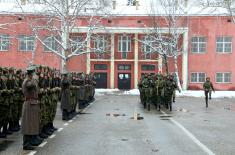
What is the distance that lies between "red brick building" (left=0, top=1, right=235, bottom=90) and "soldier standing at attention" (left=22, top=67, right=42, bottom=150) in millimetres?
50868

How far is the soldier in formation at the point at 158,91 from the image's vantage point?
28.0 meters

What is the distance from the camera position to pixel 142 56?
213ft

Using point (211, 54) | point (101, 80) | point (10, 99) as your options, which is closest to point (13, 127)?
point (10, 99)

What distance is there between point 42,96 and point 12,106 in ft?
3.61

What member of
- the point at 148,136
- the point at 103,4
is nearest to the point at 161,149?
the point at 148,136

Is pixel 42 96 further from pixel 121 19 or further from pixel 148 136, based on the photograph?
pixel 121 19

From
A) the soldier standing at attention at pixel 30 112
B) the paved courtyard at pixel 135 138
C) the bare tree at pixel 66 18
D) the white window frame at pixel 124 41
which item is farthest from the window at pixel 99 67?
the soldier standing at attention at pixel 30 112

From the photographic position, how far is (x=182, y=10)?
62.0 metres

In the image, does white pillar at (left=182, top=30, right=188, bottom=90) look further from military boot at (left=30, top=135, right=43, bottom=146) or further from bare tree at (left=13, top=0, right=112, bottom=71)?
military boot at (left=30, top=135, right=43, bottom=146)

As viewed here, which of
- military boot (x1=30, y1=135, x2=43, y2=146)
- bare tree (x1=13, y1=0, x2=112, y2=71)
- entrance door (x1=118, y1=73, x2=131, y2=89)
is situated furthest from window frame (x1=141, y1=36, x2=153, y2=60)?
military boot (x1=30, y1=135, x2=43, y2=146)

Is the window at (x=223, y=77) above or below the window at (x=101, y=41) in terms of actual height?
below

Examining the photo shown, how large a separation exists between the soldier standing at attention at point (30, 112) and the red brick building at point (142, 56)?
2003 inches

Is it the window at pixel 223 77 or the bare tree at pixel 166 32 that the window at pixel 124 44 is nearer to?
the bare tree at pixel 166 32

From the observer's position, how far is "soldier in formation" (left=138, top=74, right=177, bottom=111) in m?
28.0
